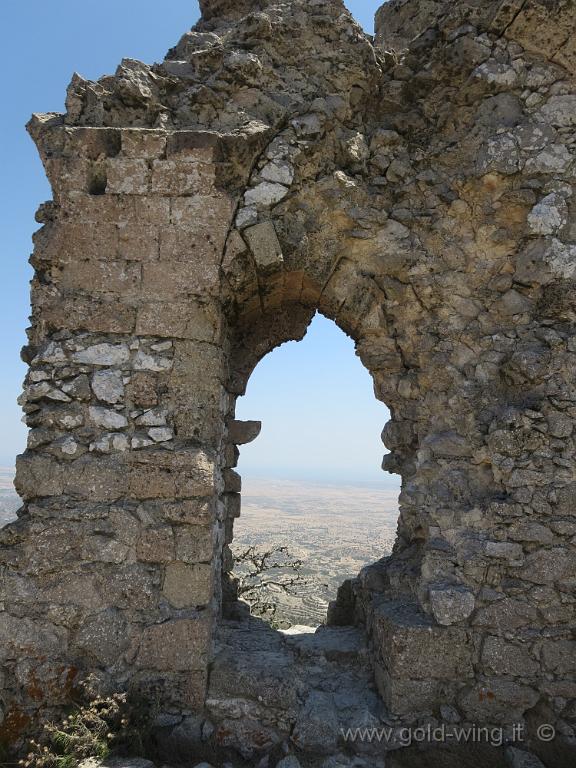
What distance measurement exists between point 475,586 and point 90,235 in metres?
3.17

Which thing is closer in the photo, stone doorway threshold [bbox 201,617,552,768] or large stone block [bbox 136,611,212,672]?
stone doorway threshold [bbox 201,617,552,768]

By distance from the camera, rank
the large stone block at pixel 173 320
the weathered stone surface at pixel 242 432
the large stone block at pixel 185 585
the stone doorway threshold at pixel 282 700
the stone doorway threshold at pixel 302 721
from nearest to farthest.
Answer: the stone doorway threshold at pixel 302 721, the stone doorway threshold at pixel 282 700, the large stone block at pixel 185 585, the large stone block at pixel 173 320, the weathered stone surface at pixel 242 432

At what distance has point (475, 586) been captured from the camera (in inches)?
116

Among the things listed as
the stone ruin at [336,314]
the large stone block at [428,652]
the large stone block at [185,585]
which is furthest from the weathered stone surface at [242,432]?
the large stone block at [428,652]

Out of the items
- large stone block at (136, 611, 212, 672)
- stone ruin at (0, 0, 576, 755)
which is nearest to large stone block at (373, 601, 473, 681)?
stone ruin at (0, 0, 576, 755)

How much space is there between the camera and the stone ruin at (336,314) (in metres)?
2.87

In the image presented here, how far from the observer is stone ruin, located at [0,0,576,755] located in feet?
9.41

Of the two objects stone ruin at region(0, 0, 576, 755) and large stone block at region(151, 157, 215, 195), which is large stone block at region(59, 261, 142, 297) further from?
large stone block at region(151, 157, 215, 195)

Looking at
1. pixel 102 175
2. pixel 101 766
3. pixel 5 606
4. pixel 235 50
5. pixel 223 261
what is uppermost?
pixel 235 50

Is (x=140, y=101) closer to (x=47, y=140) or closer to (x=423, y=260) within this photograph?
(x=47, y=140)

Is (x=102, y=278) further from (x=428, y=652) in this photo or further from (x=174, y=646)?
(x=428, y=652)

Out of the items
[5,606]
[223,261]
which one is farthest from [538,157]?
[5,606]

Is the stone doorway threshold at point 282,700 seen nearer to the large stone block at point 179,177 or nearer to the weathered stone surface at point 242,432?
the weathered stone surface at point 242,432

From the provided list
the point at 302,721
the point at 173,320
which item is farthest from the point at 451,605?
the point at 173,320
